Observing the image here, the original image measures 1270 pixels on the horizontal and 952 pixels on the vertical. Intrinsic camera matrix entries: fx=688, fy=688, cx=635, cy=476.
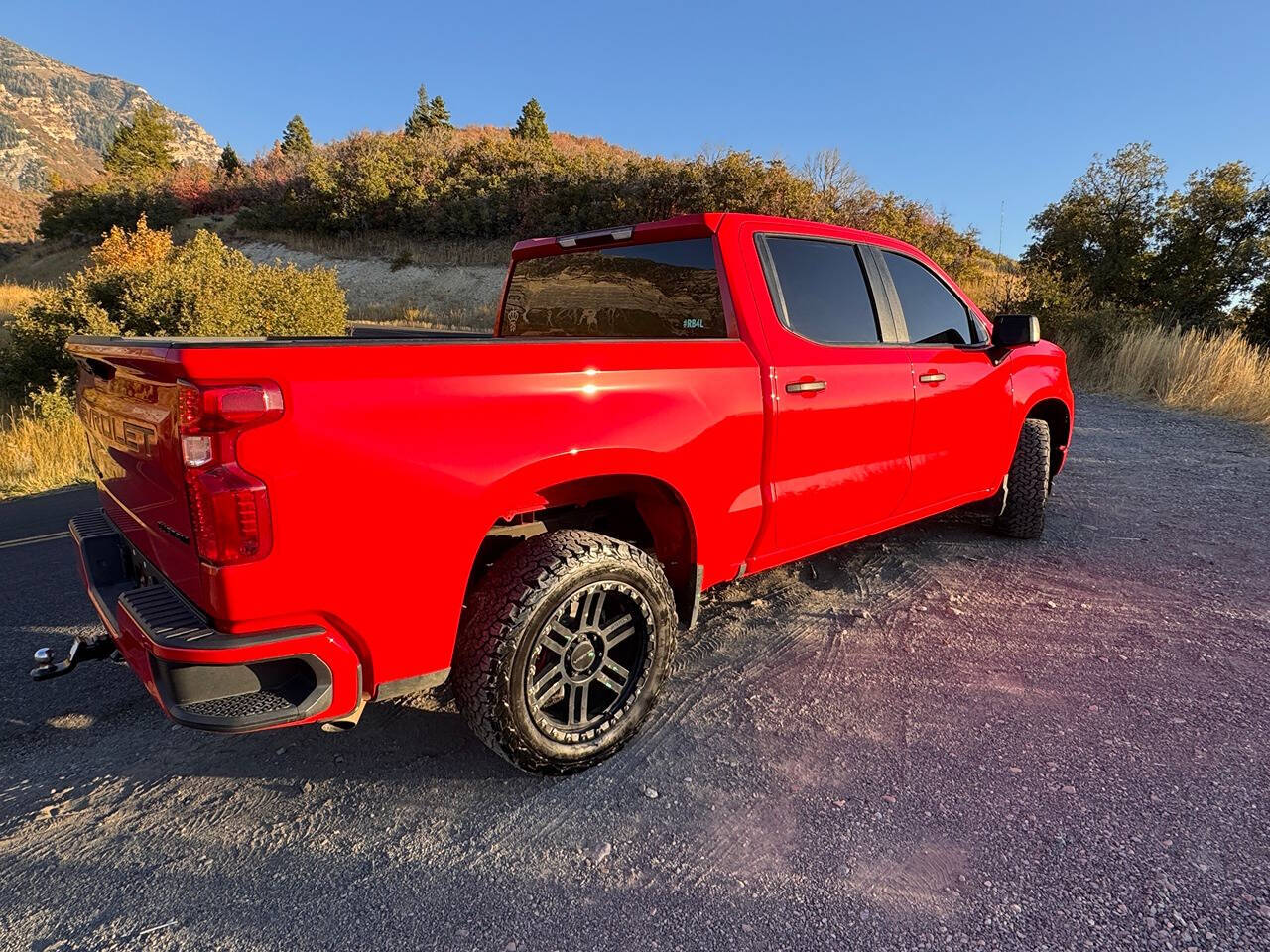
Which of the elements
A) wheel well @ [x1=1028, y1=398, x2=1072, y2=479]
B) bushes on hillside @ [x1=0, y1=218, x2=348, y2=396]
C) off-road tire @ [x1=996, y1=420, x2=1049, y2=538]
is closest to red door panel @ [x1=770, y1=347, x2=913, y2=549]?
off-road tire @ [x1=996, y1=420, x2=1049, y2=538]

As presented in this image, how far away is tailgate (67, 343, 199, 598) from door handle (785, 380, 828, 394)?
7.10ft

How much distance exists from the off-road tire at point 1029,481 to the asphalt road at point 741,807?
1.13 metres

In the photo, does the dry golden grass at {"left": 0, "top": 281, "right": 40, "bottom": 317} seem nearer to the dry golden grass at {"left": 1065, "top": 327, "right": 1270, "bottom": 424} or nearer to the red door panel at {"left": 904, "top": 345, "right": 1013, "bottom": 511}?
the red door panel at {"left": 904, "top": 345, "right": 1013, "bottom": 511}

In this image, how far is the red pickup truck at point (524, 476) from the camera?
5.68ft

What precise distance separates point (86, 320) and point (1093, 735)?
39.2 ft

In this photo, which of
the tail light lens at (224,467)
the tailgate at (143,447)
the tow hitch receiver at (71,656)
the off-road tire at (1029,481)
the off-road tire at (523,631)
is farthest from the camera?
the off-road tire at (1029,481)

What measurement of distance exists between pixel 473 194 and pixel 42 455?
2512 centimetres

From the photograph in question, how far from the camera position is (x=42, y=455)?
704 cm

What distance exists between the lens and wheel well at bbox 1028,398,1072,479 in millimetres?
4898

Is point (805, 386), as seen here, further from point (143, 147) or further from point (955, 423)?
point (143, 147)

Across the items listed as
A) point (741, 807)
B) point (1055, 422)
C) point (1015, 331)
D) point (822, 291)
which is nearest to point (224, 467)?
point (741, 807)

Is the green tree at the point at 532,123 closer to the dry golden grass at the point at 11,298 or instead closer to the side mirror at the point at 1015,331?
the dry golden grass at the point at 11,298

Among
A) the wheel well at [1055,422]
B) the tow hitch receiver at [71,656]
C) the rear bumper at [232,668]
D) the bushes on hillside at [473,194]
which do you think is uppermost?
the bushes on hillside at [473,194]

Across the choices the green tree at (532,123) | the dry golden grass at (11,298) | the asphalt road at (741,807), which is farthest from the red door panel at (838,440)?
the green tree at (532,123)
